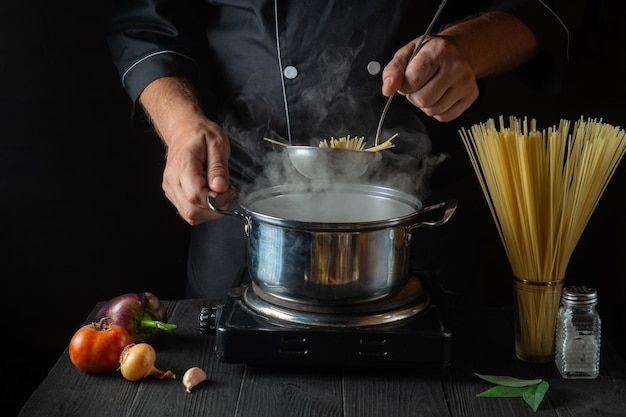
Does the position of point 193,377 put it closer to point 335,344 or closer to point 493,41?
point 335,344

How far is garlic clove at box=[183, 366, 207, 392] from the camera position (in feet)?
4.44

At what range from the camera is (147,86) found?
201 cm

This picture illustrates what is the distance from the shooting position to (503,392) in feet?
4.35

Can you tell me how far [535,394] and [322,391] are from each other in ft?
1.24

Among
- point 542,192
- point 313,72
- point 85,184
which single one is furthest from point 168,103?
point 542,192

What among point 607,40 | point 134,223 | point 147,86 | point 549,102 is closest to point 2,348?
point 134,223

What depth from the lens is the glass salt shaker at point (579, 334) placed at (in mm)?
1351

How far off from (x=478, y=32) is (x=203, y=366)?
102 cm

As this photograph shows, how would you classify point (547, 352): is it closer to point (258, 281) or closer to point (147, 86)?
point (258, 281)

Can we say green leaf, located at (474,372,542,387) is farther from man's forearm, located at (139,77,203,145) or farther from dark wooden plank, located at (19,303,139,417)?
man's forearm, located at (139,77,203,145)

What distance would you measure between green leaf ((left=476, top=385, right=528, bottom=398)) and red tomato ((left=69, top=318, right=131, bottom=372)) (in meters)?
Result: 0.68

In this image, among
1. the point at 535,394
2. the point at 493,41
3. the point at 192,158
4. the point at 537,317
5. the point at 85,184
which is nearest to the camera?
the point at 535,394

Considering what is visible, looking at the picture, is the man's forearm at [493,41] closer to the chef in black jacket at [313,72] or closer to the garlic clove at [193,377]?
the chef in black jacket at [313,72]

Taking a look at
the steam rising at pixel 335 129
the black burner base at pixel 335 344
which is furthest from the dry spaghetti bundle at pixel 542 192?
the steam rising at pixel 335 129
